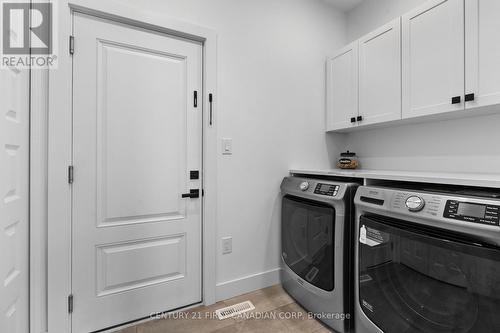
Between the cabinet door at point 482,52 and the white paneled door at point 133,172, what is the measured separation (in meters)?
1.75

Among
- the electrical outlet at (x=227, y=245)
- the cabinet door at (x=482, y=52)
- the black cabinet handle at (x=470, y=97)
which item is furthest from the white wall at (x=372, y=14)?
the electrical outlet at (x=227, y=245)

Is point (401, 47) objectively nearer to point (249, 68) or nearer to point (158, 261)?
point (249, 68)

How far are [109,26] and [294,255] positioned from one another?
207 cm

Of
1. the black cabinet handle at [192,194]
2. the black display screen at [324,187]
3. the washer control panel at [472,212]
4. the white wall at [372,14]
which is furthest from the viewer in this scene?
the white wall at [372,14]

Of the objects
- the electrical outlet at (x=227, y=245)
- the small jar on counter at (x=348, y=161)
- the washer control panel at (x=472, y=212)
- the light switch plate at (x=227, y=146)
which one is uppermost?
the light switch plate at (x=227, y=146)

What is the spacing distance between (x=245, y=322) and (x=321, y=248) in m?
0.72

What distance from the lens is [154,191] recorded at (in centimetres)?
167

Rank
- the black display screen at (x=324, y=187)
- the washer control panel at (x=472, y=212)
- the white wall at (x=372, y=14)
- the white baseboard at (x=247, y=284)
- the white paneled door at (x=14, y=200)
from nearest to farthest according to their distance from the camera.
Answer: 1. the washer control panel at (x=472, y=212)
2. the white paneled door at (x=14, y=200)
3. the black display screen at (x=324, y=187)
4. the white baseboard at (x=247, y=284)
5. the white wall at (x=372, y=14)

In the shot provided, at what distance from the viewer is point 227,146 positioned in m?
1.90

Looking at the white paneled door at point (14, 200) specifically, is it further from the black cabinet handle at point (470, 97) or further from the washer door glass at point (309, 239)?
the black cabinet handle at point (470, 97)

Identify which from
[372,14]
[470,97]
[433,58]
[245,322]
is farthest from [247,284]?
[372,14]

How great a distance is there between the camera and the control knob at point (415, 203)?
109 cm

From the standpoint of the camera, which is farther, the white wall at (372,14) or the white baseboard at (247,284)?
the white wall at (372,14)

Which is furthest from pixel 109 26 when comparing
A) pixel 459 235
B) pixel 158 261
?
pixel 459 235
